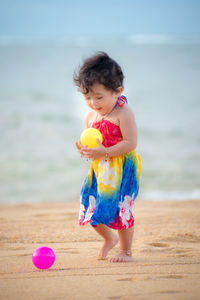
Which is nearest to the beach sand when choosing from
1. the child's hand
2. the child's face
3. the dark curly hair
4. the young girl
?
the young girl

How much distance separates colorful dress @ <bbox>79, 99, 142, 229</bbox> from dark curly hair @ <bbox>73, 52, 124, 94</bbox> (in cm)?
31

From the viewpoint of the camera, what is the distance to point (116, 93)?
10.1ft

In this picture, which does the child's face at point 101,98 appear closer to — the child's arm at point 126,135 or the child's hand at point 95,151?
the child's arm at point 126,135

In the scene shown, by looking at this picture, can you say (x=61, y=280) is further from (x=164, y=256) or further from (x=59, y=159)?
(x=59, y=159)

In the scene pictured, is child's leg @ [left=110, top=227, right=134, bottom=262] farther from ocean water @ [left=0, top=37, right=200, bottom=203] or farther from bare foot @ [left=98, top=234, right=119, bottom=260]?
ocean water @ [left=0, top=37, right=200, bottom=203]

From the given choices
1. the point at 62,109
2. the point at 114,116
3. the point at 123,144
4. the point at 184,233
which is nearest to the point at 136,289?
the point at 123,144

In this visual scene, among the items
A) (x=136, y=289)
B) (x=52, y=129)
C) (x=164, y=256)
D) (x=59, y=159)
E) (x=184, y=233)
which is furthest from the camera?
(x=52, y=129)

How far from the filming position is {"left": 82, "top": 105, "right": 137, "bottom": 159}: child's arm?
9.78 feet

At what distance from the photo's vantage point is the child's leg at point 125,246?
3117mm

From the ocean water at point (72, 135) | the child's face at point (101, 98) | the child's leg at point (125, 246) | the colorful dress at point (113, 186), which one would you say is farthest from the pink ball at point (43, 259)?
the ocean water at point (72, 135)

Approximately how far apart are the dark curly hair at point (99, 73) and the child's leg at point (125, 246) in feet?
3.73

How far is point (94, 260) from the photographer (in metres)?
3.15

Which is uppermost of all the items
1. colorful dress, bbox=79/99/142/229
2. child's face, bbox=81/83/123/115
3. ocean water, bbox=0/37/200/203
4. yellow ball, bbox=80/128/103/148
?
child's face, bbox=81/83/123/115

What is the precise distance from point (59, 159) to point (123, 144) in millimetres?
6924
